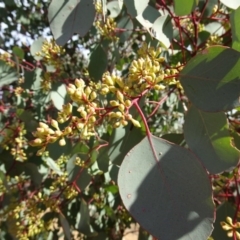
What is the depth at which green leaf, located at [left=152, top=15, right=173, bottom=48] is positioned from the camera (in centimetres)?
111

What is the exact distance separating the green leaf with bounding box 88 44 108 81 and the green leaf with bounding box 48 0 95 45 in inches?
22.6

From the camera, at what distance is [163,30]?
1.15 meters

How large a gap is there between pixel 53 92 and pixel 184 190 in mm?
1054

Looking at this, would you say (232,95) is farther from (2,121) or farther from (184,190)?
(2,121)

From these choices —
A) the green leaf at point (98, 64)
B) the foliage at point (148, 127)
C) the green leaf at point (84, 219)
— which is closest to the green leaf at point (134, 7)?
the foliage at point (148, 127)

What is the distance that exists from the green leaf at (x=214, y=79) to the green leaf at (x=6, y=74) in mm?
1197

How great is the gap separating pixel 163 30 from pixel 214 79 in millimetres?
330

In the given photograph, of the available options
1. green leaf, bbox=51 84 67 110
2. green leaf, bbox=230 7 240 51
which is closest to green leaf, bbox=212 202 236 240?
green leaf, bbox=230 7 240 51

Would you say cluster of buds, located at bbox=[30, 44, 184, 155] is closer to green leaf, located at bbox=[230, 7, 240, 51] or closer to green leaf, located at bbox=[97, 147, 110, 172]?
green leaf, located at bbox=[230, 7, 240, 51]

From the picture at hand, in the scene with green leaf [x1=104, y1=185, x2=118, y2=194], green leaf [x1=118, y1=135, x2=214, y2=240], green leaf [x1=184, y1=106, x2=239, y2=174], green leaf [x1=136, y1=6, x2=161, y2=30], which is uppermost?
green leaf [x1=136, y1=6, x2=161, y2=30]

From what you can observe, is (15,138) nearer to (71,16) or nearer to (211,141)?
(71,16)

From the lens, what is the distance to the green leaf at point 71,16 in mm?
1049

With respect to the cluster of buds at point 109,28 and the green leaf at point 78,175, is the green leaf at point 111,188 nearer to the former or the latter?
the green leaf at point 78,175

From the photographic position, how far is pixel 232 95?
2.80ft
